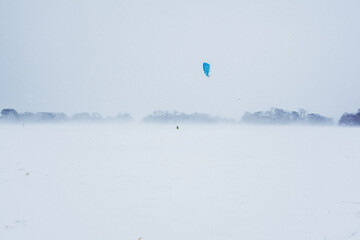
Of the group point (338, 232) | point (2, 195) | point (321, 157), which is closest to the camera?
point (338, 232)

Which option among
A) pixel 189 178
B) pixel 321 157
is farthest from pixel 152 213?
pixel 321 157

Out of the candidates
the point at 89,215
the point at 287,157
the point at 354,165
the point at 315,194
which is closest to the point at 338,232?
the point at 315,194

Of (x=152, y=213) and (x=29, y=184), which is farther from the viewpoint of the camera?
(x=29, y=184)

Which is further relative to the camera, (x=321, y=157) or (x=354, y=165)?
(x=321, y=157)

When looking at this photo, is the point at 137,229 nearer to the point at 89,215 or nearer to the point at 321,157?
the point at 89,215

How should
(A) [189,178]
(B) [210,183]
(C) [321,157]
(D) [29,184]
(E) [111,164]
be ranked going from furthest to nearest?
(C) [321,157]
(E) [111,164]
(A) [189,178]
(B) [210,183]
(D) [29,184]

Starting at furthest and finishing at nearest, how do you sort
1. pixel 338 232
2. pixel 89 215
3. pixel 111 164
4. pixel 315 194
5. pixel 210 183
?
pixel 111 164
pixel 210 183
pixel 315 194
pixel 89 215
pixel 338 232

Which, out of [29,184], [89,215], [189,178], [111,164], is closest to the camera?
[89,215]

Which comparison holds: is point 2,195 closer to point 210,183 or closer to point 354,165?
point 210,183
